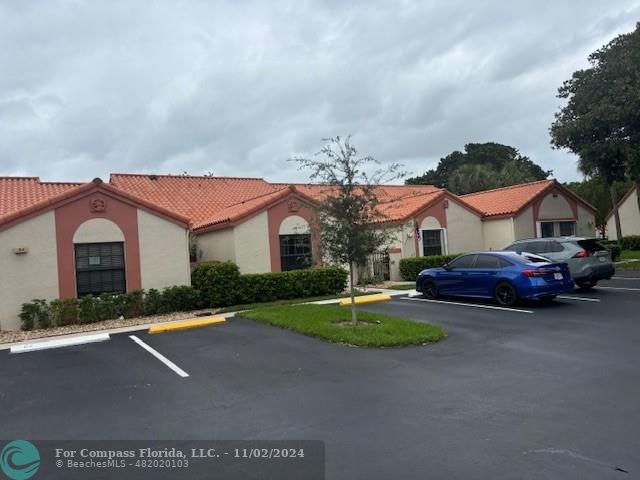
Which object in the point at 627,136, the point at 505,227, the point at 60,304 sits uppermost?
the point at 627,136

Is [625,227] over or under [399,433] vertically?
over

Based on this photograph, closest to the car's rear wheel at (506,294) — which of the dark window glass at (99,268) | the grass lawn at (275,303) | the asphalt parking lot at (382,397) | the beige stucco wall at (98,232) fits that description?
the asphalt parking lot at (382,397)

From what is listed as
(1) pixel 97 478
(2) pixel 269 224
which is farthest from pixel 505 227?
(1) pixel 97 478

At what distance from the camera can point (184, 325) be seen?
12695mm

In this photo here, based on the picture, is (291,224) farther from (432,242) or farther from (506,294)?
(506,294)

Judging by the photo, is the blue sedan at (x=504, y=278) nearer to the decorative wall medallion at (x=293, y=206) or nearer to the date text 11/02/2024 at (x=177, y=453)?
the decorative wall medallion at (x=293, y=206)

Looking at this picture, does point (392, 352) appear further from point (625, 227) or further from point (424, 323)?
point (625, 227)

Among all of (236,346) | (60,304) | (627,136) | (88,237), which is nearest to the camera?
(236,346)

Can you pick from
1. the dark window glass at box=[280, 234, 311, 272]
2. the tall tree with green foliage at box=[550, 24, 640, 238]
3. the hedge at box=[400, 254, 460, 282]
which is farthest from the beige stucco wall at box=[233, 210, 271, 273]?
the tall tree with green foliage at box=[550, 24, 640, 238]

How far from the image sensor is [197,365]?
330 inches

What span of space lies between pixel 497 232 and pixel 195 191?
15038 millimetres

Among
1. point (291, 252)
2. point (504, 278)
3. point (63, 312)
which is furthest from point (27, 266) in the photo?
point (504, 278)

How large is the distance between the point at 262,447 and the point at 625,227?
42227mm

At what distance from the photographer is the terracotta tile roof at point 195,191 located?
22.6 meters
